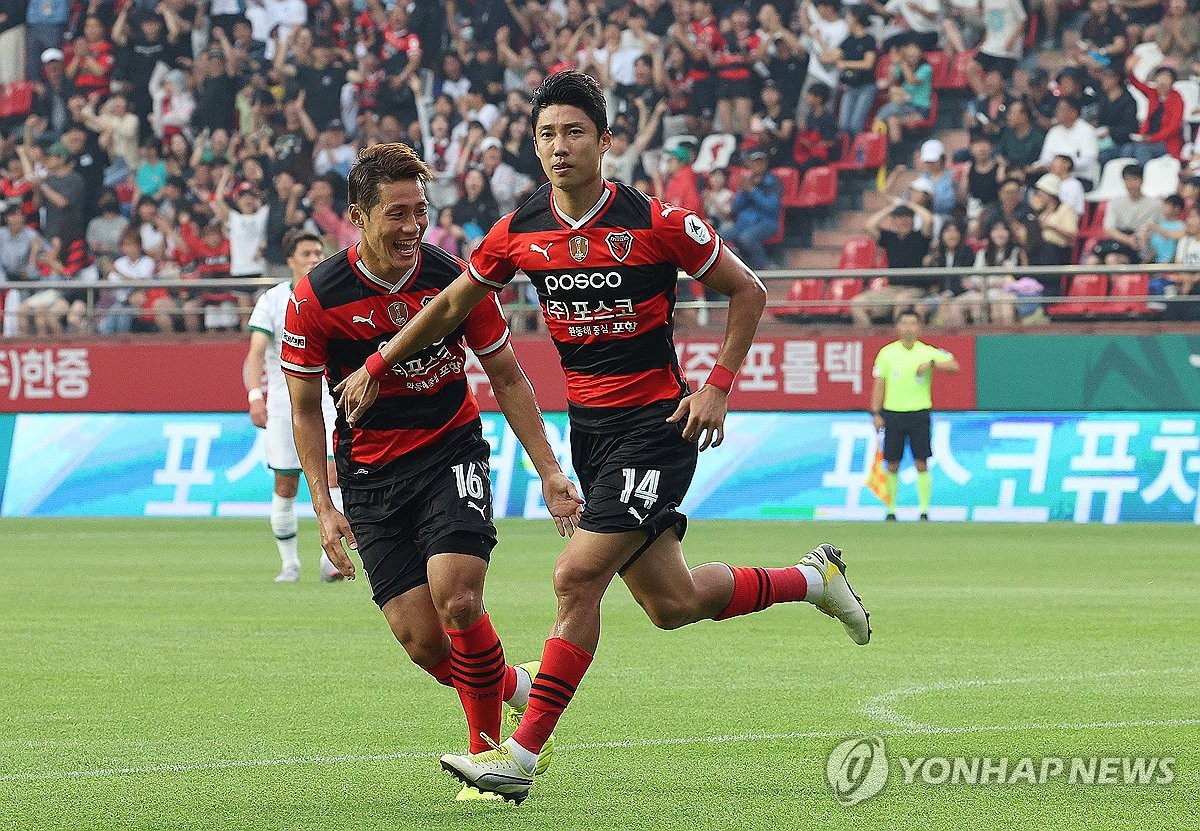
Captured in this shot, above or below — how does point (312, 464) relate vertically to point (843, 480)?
above

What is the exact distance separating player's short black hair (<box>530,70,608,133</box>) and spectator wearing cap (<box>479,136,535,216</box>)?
17.0 m

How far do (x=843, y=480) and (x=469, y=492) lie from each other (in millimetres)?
13760

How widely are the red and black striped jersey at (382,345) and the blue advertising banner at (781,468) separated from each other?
43.6 feet

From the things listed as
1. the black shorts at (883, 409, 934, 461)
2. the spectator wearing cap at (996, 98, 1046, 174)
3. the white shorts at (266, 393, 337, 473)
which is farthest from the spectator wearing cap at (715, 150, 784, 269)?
the white shorts at (266, 393, 337, 473)

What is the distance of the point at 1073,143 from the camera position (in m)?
21.3

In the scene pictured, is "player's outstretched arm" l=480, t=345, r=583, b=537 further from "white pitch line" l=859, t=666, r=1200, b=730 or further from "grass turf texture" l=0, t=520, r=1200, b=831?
"white pitch line" l=859, t=666, r=1200, b=730

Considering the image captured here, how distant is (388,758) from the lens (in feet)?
21.1

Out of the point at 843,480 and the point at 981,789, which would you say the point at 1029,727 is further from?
the point at 843,480

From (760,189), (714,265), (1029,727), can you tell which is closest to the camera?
(714,265)

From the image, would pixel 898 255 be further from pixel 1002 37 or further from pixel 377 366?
pixel 377 366

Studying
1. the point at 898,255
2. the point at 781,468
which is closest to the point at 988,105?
the point at 898,255

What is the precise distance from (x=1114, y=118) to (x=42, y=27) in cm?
1539

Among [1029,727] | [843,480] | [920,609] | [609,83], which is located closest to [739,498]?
[843,480]

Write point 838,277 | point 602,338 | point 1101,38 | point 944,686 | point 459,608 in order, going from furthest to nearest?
point 1101,38 < point 838,277 < point 944,686 < point 602,338 < point 459,608
